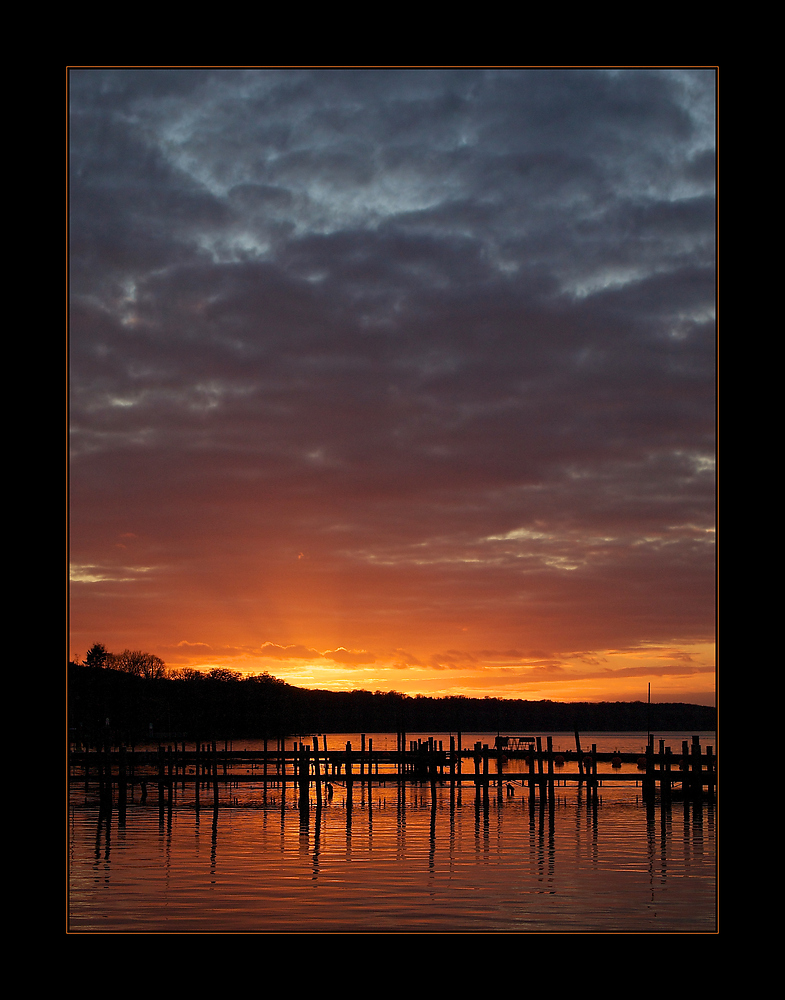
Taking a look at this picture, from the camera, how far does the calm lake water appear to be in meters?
21.5

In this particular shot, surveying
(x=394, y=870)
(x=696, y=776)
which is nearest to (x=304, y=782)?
(x=696, y=776)

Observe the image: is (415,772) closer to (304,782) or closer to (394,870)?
(304,782)

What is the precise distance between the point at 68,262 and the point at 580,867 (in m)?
25.2

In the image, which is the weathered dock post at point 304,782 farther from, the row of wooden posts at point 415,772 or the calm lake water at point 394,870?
the calm lake water at point 394,870

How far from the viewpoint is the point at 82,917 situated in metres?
21.8

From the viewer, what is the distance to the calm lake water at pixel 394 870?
2150 cm

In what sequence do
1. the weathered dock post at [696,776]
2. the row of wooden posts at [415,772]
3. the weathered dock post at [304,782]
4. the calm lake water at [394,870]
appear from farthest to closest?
the row of wooden posts at [415,772]
the weathered dock post at [696,776]
the weathered dock post at [304,782]
the calm lake water at [394,870]

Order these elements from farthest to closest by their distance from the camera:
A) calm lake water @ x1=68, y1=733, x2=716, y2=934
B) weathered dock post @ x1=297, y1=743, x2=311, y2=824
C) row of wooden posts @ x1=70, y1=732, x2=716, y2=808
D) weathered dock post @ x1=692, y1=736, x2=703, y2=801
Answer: row of wooden posts @ x1=70, y1=732, x2=716, y2=808
weathered dock post @ x1=692, y1=736, x2=703, y2=801
weathered dock post @ x1=297, y1=743, x2=311, y2=824
calm lake water @ x1=68, y1=733, x2=716, y2=934

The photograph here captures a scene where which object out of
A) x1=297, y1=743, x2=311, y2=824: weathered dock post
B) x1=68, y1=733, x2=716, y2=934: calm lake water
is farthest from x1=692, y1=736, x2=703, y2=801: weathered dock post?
x1=297, y1=743, x2=311, y2=824: weathered dock post

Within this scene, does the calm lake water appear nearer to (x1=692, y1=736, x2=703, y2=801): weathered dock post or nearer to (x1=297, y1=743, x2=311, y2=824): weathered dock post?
(x1=297, y1=743, x2=311, y2=824): weathered dock post

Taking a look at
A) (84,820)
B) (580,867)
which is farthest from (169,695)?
(580,867)

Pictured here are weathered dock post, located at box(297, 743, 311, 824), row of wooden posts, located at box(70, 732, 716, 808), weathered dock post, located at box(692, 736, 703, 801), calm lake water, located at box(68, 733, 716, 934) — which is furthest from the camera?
row of wooden posts, located at box(70, 732, 716, 808)

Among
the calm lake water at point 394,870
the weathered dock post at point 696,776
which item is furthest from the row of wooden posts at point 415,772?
the calm lake water at point 394,870

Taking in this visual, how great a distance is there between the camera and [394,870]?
2873 cm
